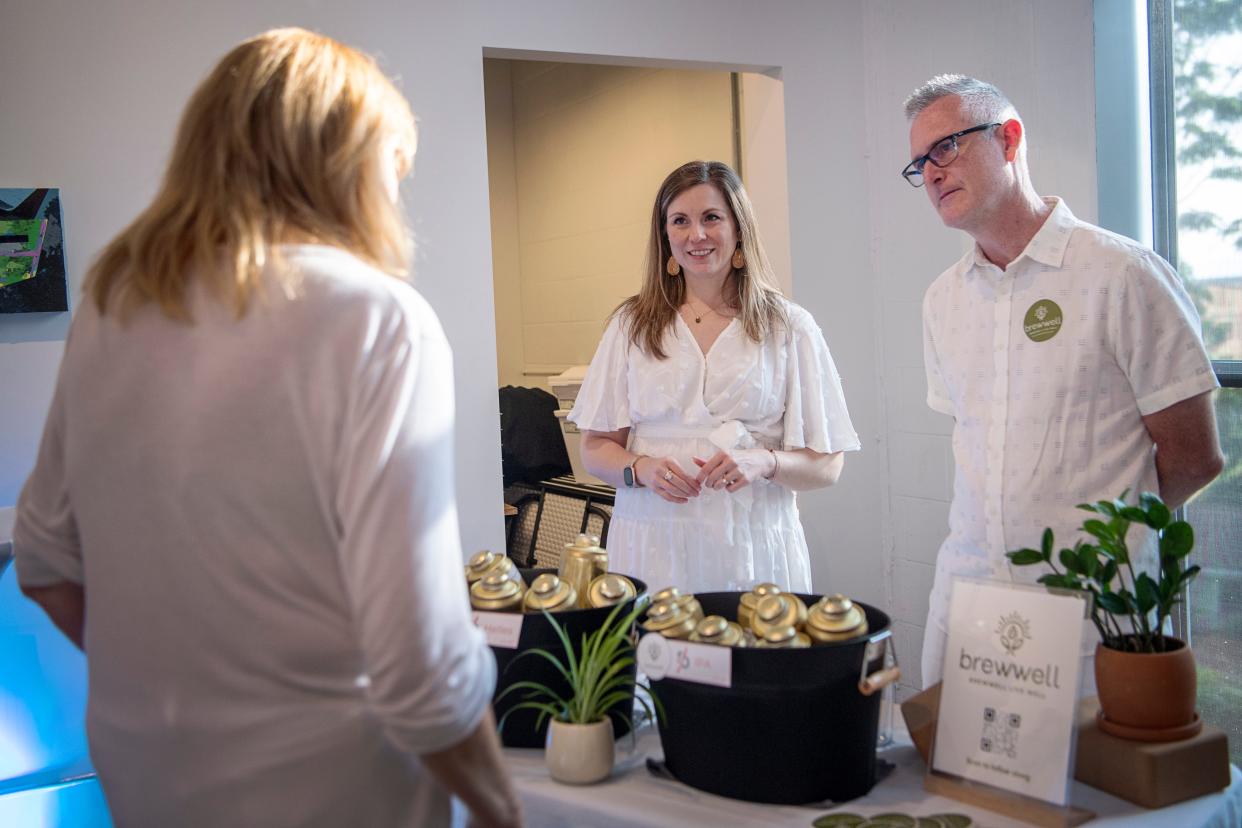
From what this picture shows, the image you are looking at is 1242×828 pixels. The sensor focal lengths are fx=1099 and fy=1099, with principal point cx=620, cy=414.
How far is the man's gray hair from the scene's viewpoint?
6.96 ft

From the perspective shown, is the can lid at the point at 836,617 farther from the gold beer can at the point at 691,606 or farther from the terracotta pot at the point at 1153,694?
the terracotta pot at the point at 1153,694

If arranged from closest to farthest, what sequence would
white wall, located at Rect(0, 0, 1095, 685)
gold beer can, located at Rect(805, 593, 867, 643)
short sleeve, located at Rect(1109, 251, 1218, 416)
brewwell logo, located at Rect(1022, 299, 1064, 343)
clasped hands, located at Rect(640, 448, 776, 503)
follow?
gold beer can, located at Rect(805, 593, 867, 643) → short sleeve, located at Rect(1109, 251, 1218, 416) → brewwell logo, located at Rect(1022, 299, 1064, 343) → clasped hands, located at Rect(640, 448, 776, 503) → white wall, located at Rect(0, 0, 1095, 685)

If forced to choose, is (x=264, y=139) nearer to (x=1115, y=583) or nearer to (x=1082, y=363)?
(x=1082, y=363)

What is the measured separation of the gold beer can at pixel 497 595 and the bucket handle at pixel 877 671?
0.50 m

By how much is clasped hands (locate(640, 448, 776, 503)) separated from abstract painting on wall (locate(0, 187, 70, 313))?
1.61 metres

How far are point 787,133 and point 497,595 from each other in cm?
270

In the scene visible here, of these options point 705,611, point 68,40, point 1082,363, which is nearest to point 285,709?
point 705,611

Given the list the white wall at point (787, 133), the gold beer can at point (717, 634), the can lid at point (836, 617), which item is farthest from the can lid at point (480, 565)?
the white wall at point (787, 133)

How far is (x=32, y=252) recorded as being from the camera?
2.81m

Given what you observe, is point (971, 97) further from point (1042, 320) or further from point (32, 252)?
point (32, 252)

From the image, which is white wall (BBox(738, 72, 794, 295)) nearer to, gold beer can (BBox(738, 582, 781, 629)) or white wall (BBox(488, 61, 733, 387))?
white wall (BBox(488, 61, 733, 387))

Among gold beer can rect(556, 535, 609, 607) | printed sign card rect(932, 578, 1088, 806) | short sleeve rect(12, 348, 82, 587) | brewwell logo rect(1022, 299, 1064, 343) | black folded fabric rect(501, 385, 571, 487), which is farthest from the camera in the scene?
black folded fabric rect(501, 385, 571, 487)

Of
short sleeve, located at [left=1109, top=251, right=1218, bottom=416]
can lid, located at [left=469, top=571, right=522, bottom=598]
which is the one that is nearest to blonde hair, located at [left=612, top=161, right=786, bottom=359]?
short sleeve, located at [left=1109, top=251, right=1218, bottom=416]

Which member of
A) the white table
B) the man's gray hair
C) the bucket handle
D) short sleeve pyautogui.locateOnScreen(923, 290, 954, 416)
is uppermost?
the man's gray hair
